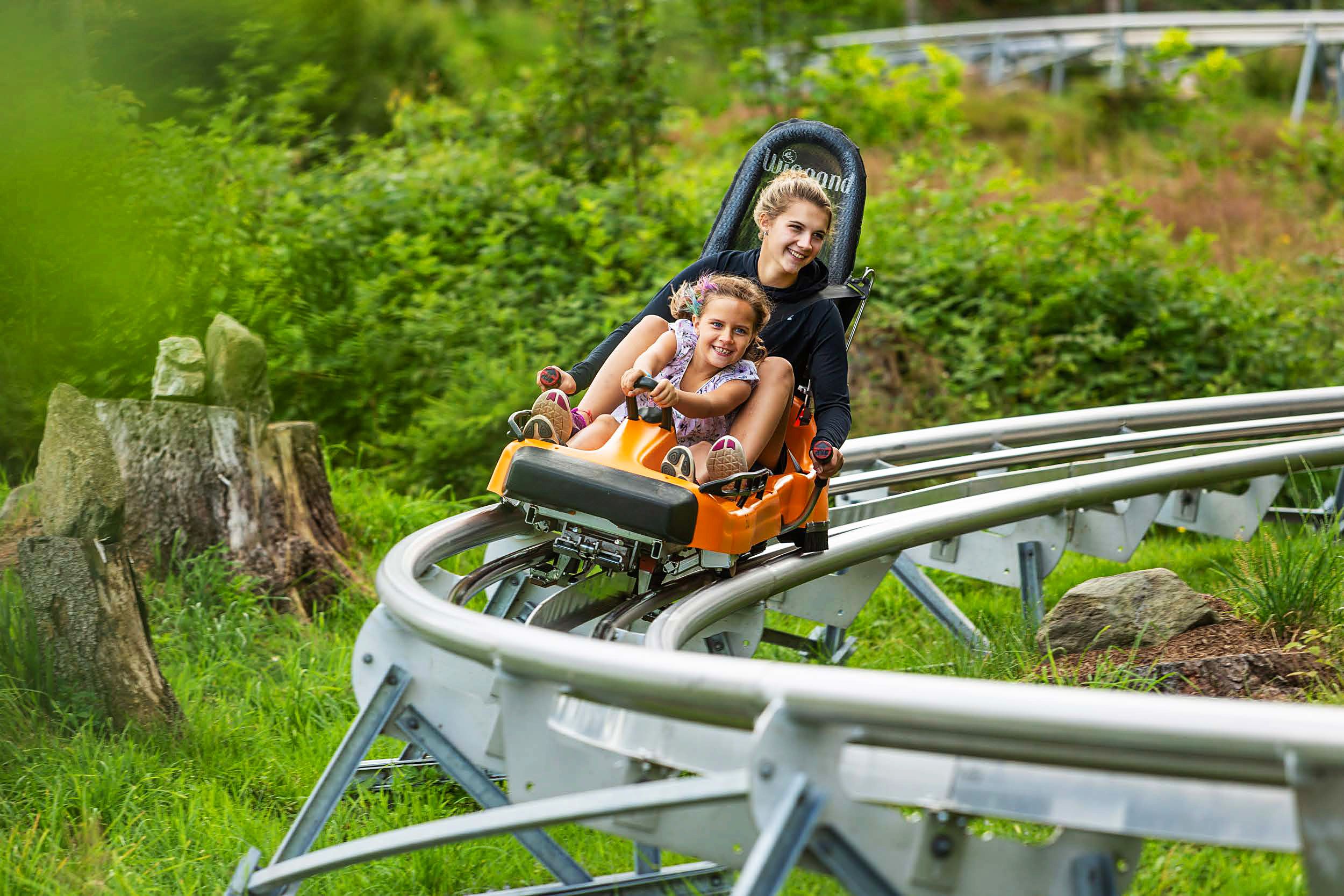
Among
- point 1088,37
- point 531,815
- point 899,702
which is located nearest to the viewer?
point 899,702

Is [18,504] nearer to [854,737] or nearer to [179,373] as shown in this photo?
[179,373]

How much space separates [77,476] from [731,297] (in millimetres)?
1949

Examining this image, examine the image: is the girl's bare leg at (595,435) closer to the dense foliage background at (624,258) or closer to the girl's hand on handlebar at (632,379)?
the girl's hand on handlebar at (632,379)

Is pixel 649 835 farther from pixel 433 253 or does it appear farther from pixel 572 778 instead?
pixel 433 253

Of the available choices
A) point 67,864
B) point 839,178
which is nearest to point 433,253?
point 839,178

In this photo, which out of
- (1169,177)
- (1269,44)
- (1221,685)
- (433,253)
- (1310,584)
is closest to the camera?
(1221,685)

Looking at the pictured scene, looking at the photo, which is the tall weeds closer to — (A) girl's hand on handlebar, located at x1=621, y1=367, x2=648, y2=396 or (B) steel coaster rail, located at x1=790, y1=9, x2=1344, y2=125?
(A) girl's hand on handlebar, located at x1=621, y1=367, x2=648, y2=396

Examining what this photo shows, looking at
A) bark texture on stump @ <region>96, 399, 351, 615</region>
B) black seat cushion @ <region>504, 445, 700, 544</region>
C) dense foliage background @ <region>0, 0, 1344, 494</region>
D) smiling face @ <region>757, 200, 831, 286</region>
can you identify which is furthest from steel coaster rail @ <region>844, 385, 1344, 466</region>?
bark texture on stump @ <region>96, 399, 351, 615</region>

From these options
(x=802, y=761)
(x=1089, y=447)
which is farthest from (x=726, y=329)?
(x=1089, y=447)

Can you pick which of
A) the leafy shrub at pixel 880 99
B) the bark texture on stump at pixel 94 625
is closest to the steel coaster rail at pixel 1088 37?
the leafy shrub at pixel 880 99

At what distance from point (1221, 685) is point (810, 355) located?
146 centimetres

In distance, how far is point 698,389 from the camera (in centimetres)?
345

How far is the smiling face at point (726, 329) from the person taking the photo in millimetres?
3338

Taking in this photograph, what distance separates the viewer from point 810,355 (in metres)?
3.63
